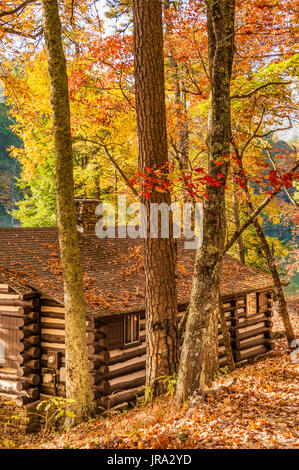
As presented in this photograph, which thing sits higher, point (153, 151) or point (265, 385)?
point (153, 151)

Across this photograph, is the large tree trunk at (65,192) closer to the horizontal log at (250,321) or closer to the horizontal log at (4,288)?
the horizontal log at (4,288)

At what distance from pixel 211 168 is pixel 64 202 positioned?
9.78ft

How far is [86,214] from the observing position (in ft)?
47.5

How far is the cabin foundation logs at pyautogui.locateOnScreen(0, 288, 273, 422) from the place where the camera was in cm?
1027

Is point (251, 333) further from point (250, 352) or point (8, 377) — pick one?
point (8, 377)

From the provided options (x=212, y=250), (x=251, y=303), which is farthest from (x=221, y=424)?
(x=251, y=303)

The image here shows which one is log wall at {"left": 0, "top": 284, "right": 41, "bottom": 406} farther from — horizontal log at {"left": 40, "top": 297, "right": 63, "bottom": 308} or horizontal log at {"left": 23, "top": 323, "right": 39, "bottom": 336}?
horizontal log at {"left": 40, "top": 297, "right": 63, "bottom": 308}

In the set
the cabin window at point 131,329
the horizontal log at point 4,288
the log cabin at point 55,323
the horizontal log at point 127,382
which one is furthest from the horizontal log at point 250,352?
the horizontal log at point 4,288

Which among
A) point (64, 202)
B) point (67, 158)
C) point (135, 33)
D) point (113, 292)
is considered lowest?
point (113, 292)

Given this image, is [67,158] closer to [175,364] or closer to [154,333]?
[154,333]

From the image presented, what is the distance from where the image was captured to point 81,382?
8.43 metres
